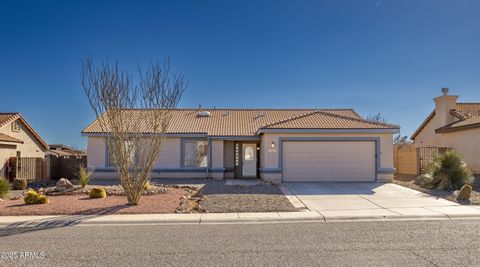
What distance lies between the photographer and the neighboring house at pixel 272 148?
17.9m

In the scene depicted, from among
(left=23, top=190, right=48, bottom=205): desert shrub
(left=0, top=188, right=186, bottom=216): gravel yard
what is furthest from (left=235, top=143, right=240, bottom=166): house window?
(left=23, top=190, right=48, bottom=205): desert shrub

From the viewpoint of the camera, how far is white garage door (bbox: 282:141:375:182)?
17875 millimetres

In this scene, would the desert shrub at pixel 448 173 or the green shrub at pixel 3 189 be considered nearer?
the green shrub at pixel 3 189

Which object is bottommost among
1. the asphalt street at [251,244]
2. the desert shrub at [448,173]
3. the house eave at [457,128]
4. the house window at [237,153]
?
the asphalt street at [251,244]

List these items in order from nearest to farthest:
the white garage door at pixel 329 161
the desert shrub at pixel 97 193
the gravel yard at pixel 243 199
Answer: the gravel yard at pixel 243 199
the desert shrub at pixel 97 193
the white garage door at pixel 329 161

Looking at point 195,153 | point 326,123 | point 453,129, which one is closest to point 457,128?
point 453,129

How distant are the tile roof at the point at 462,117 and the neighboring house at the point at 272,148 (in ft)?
19.0

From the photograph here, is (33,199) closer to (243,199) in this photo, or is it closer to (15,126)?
(243,199)

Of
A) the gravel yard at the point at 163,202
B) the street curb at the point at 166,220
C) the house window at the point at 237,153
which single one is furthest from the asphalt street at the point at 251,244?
the house window at the point at 237,153

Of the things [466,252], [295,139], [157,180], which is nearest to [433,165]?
[295,139]

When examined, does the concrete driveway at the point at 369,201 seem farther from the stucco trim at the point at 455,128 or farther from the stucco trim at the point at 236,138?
the stucco trim at the point at 455,128

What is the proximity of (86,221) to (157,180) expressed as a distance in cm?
1023

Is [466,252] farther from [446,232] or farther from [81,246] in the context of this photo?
[81,246]

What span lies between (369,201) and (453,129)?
12.4 metres
